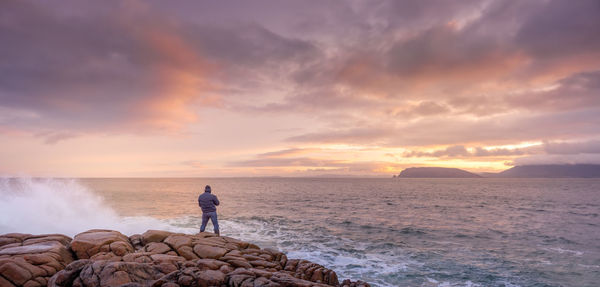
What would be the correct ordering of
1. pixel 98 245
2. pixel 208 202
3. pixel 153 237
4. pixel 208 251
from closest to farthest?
pixel 98 245, pixel 208 251, pixel 153 237, pixel 208 202

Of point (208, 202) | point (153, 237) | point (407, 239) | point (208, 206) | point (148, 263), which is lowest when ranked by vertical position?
point (407, 239)

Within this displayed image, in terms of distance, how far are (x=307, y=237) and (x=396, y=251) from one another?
24.1 feet

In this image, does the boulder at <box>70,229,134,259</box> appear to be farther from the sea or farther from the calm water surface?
the calm water surface

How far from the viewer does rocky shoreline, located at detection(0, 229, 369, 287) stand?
314 inches

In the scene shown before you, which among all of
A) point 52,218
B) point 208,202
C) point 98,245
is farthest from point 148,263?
point 52,218

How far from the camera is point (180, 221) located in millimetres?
30328

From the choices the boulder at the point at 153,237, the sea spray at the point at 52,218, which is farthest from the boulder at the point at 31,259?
the sea spray at the point at 52,218

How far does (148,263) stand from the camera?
9.35m

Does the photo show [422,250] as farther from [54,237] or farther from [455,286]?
[54,237]

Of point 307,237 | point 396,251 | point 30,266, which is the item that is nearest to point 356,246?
point 396,251

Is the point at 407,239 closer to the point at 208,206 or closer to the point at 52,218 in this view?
the point at 208,206

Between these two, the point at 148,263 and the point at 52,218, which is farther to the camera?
the point at 52,218

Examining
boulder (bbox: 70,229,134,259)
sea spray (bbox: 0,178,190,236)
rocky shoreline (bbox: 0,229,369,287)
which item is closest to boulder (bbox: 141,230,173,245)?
rocky shoreline (bbox: 0,229,369,287)

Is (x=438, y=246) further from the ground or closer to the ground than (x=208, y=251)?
closer to the ground
